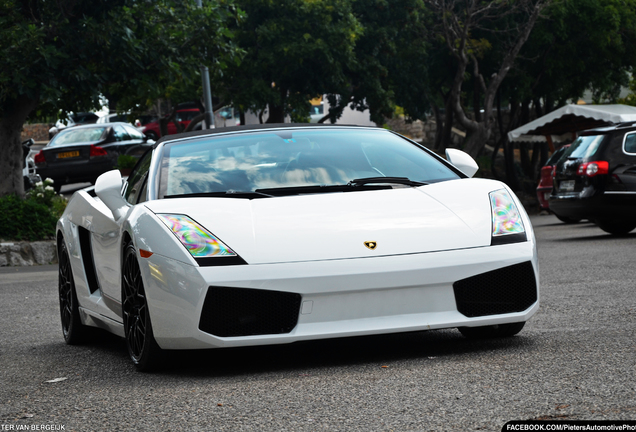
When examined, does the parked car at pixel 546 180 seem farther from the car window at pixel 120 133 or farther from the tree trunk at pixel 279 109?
the tree trunk at pixel 279 109

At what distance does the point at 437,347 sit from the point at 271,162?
1.37 meters

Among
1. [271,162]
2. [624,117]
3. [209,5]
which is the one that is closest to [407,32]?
[624,117]

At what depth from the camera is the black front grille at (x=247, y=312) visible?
4465 mm

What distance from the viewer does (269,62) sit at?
29078 millimetres

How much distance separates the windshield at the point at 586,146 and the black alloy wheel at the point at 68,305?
8.57 metres

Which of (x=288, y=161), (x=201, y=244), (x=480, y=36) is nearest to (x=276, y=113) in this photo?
(x=480, y=36)

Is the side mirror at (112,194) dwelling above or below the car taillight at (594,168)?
above

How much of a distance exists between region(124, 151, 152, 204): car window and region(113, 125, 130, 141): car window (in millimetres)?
18734

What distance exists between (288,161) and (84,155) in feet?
64.0

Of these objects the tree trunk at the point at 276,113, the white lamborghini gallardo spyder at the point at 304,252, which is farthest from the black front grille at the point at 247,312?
the tree trunk at the point at 276,113

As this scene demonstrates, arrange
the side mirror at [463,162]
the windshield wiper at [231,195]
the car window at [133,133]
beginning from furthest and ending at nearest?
the car window at [133,133] < the side mirror at [463,162] < the windshield wiper at [231,195]

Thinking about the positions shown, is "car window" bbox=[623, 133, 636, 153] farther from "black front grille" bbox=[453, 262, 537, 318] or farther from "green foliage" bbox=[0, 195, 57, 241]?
"black front grille" bbox=[453, 262, 537, 318]

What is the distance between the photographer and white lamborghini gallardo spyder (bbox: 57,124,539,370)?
4.47 metres

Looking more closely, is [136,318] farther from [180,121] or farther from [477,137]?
[180,121]
